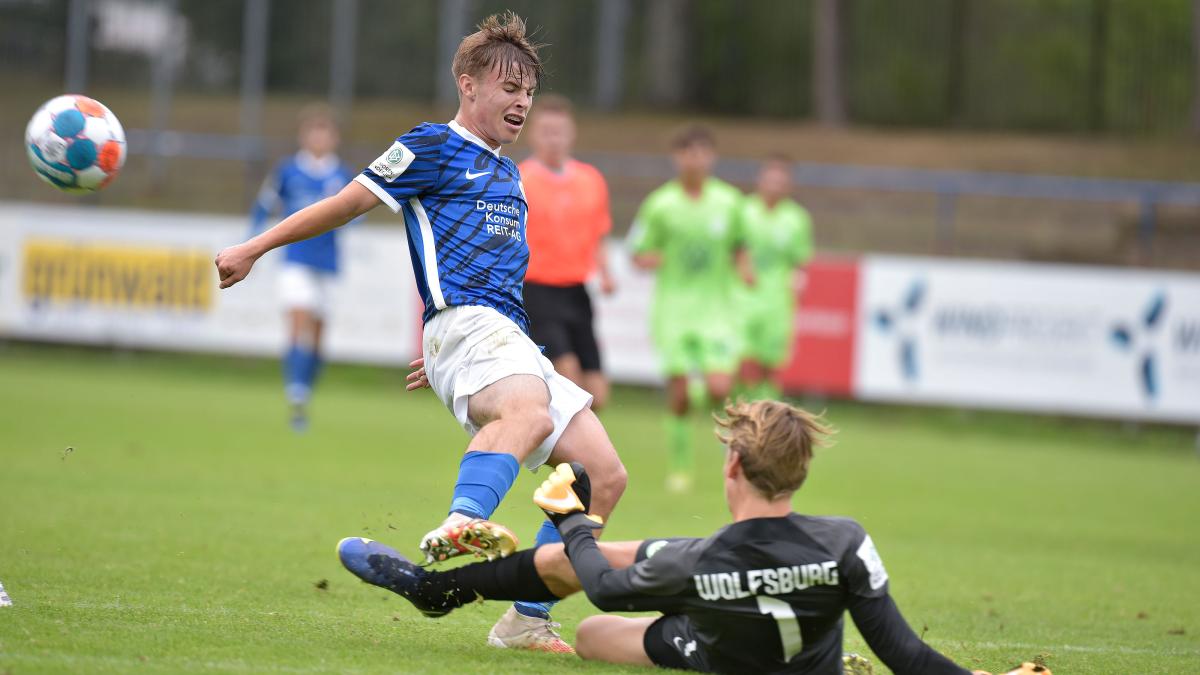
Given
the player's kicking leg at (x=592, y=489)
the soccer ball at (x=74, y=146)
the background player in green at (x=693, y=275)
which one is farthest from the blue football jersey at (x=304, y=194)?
the player's kicking leg at (x=592, y=489)

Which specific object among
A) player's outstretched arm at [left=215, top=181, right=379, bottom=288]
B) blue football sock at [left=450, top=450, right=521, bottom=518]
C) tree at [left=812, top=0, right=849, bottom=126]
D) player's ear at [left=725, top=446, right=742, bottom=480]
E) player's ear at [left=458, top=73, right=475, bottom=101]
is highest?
tree at [left=812, top=0, right=849, bottom=126]

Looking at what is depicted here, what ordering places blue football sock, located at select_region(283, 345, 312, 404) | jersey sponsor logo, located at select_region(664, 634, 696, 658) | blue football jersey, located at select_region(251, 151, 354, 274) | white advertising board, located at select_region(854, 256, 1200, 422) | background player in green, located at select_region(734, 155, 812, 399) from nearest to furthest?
1. jersey sponsor logo, located at select_region(664, 634, 696, 658)
2. blue football sock, located at select_region(283, 345, 312, 404)
3. blue football jersey, located at select_region(251, 151, 354, 274)
4. background player in green, located at select_region(734, 155, 812, 399)
5. white advertising board, located at select_region(854, 256, 1200, 422)

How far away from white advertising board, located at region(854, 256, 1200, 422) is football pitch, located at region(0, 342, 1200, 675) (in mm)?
599

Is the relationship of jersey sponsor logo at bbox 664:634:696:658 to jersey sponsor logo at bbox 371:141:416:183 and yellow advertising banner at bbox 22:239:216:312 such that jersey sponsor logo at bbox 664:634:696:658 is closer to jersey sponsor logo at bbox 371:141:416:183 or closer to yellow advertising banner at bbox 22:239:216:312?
jersey sponsor logo at bbox 371:141:416:183

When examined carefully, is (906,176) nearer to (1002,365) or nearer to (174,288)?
(1002,365)

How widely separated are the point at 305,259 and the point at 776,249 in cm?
466

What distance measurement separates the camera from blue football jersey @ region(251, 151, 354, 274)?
1355 cm

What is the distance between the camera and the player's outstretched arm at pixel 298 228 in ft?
15.5

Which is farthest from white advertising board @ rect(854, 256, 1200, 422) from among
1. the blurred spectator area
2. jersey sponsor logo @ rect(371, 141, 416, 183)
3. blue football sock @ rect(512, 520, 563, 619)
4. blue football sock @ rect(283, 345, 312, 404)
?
jersey sponsor logo @ rect(371, 141, 416, 183)

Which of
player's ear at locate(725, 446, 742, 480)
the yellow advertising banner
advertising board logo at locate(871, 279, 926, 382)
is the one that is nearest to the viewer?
player's ear at locate(725, 446, 742, 480)

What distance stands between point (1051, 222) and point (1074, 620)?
15.1 meters

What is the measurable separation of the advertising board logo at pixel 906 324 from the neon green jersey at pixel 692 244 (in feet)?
17.3

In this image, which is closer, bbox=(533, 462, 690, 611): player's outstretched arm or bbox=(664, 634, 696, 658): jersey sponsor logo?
bbox=(533, 462, 690, 611): player's outstretched arm

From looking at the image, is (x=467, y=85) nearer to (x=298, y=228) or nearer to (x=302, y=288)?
(x=298, y=228)
